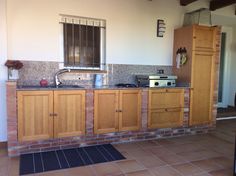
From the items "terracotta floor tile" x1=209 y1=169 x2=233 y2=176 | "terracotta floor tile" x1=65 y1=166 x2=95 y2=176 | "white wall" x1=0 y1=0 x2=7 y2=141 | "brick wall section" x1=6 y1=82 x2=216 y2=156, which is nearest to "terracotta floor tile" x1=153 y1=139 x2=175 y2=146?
"brick wall section" x1=6 y1=82 x2=216 y2=156

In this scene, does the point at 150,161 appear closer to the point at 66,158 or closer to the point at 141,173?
the point at 141,173

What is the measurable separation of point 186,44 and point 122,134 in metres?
1.93

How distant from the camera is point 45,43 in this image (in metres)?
3.40

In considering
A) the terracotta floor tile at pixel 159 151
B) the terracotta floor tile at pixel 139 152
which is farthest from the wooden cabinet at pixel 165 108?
the terracotta floor tile at pixel 139 152

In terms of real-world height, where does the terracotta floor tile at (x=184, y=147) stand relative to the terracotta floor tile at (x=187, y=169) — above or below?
above

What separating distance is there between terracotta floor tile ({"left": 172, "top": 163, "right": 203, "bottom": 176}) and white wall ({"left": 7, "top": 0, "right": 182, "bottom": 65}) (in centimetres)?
199

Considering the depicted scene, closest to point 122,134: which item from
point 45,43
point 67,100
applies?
point 67,100

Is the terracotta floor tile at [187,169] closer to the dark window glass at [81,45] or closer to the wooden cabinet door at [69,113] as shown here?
the wooden cabinet door at [69,113]

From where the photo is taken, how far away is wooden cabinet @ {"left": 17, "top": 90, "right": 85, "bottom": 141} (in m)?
2.92

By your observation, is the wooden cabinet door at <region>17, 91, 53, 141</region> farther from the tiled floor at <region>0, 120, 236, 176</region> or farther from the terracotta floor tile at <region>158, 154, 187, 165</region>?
the terracotta floor tile at <region>158, 154, 187, 165</region>

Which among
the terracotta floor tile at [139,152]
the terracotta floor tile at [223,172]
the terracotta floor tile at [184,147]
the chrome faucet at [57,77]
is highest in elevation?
the chrome faucet at [57,77]

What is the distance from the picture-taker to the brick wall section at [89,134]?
287 cm

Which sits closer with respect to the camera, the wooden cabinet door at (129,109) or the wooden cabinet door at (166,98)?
the wooden cabinet door at (129,109)

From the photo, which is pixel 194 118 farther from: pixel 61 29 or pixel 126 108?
pixel 61 29
